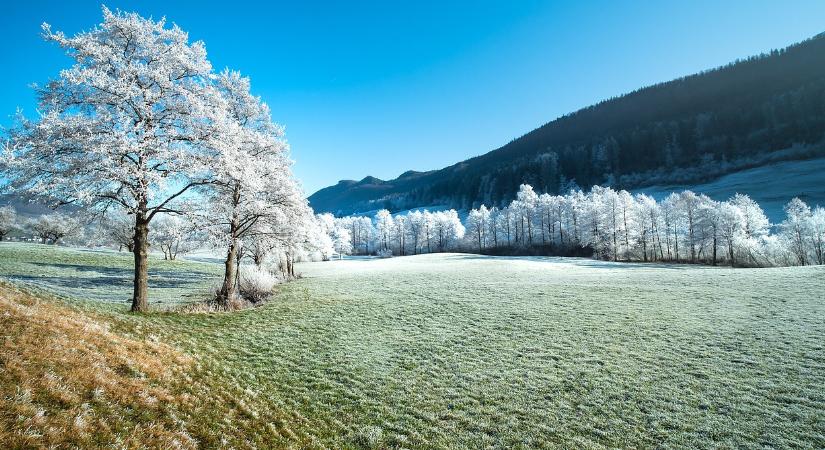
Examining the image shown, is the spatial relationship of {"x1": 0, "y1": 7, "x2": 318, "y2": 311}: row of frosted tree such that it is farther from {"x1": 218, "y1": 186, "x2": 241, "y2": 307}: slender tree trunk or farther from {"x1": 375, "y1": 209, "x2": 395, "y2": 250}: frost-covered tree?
{"x1": 375, "y1": 209, "x2": 395, "y2": 250}: frost-covered tree

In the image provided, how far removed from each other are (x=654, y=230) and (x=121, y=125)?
84576mm

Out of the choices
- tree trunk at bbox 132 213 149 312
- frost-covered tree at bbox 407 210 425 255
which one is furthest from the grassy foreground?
frost-covered tree at bbox 407 210 425 255

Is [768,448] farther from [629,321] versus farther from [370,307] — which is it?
[370,307]

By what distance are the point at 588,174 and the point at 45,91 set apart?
213m

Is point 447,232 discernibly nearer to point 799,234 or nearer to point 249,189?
point 799,234

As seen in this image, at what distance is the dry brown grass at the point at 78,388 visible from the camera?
4.72 metres

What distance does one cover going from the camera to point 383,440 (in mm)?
8688

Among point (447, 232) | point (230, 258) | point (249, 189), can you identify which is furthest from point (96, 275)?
point (447, 232)

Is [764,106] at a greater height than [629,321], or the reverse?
[764,106]

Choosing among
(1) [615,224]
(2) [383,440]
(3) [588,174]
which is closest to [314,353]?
(2) [383,440]

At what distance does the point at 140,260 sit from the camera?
1614cm

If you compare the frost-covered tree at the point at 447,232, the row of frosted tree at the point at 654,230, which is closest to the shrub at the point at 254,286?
the row of frosted tree at the point at 654,230

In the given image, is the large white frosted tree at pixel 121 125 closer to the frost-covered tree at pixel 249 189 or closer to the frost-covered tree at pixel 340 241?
the frost-covered tree at pixel 249 189

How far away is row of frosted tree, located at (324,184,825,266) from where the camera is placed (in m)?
56.8
